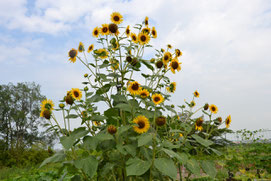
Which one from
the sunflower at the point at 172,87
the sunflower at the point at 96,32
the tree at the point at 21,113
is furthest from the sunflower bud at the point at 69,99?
the tree at the point at 21,113

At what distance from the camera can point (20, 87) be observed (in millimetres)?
17828

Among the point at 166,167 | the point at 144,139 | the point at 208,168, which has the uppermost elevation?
the point at 144,139

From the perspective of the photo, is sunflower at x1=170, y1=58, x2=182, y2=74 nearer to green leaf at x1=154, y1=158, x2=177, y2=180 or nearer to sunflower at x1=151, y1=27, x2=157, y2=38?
sunflower at x1=151, y1=27, x2=157, y2=38

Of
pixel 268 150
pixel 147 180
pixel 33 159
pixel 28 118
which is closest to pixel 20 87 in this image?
pixel 28 118

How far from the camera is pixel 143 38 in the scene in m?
2.19

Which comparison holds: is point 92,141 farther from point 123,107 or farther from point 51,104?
point 51,104

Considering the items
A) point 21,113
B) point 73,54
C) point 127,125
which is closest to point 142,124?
point 127,125

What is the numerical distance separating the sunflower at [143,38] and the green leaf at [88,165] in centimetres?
119

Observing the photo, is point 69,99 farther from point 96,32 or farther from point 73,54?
point 96,32

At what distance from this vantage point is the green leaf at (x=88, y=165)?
141 cm

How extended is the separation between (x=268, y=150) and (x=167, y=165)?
465 centimetres

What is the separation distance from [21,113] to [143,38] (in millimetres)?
16831

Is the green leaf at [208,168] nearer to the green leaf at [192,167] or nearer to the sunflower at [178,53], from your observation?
the green leaf at [192,167]

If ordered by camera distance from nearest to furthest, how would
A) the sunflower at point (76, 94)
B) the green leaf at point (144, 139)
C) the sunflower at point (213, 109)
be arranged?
the green leaf at point (144, 139), the sunflower at point (76, 94), the sunflower at point (213, 109)
